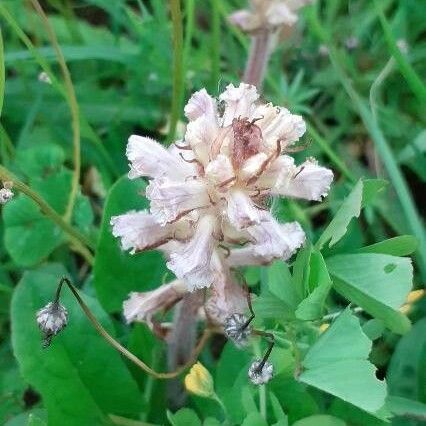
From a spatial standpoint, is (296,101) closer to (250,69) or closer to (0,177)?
(250,69)

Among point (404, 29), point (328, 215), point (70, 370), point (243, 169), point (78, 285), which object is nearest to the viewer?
point (243, 169)

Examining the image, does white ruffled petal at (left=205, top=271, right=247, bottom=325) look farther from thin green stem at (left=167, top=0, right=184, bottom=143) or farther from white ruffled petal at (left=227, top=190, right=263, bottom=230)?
thin green stem at (left=167, top=0, right=184, bottom=143)

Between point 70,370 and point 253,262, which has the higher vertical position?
point 253,262

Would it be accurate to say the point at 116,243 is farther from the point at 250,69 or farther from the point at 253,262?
the point at 250,69

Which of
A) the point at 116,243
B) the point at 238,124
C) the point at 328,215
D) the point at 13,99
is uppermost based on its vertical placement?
the point at 238,124

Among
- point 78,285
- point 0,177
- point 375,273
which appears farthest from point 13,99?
point 375,273

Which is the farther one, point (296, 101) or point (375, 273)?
point (296, 101)

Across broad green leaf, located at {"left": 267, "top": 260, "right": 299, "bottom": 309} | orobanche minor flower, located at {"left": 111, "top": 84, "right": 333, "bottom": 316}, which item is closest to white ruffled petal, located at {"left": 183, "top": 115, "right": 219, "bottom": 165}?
orobanche minor flower, located at {"left": 111, "top": 84, "right": 333, "bottom": 316}

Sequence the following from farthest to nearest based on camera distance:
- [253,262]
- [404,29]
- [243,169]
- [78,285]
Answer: [404,29] < [78,285] < [253,262] < [243,169]
